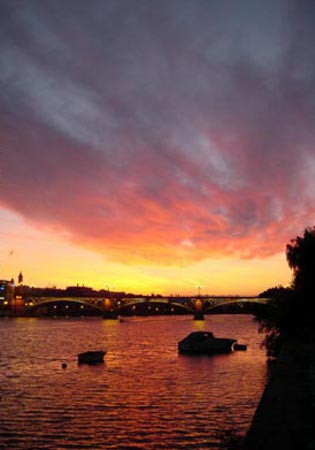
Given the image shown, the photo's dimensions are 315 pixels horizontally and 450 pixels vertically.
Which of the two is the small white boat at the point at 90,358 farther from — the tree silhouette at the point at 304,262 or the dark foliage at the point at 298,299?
the tree silhouette at the point at 304,262

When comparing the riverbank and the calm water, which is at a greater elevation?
the riverbank

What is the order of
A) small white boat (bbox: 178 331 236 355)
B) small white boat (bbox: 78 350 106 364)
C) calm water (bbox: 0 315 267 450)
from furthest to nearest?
small white boat (bbox: 178 331 236 355)
small white boat (bbox: 78 350 106 364)
calm water (bbox: 0 315 267 450)

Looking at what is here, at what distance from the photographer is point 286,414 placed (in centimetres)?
2011

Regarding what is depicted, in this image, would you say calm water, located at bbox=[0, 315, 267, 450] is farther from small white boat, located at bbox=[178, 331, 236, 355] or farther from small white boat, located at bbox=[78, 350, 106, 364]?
small white boat, located at bbox=[178, 331, 236, 355]

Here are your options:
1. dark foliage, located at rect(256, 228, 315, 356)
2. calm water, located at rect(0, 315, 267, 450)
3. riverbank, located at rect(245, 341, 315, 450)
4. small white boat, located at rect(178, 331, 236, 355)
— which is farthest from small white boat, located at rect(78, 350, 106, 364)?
riverbank, located at rect(245, 341, 315, 450)

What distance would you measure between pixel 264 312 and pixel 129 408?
34914 millimetres

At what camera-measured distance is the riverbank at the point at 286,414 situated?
1661cm

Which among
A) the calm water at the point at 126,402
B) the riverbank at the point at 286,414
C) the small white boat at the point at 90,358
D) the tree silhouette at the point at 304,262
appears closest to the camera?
the riverbank at the point at 286,414

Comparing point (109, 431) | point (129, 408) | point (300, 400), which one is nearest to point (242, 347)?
point (129, 408)

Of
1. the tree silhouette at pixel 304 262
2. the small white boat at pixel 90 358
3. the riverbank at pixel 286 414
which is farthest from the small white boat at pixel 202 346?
the riverbank at pixel 286 414

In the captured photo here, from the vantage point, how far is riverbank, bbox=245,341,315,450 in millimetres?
16609

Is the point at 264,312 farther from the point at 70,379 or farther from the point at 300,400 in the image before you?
the point at 300,400

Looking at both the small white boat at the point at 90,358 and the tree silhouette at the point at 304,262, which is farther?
the small white boat at the point at 90,358

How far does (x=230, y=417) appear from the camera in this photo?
39094 mm
